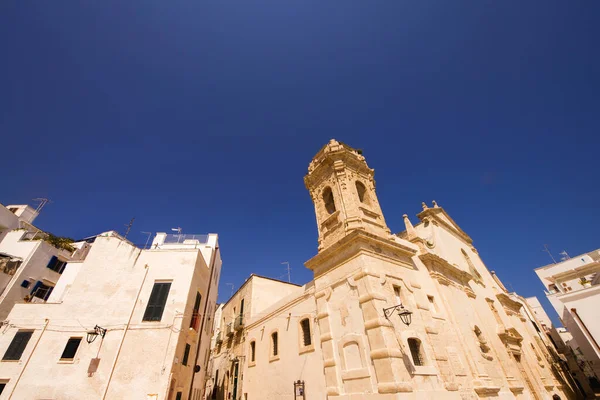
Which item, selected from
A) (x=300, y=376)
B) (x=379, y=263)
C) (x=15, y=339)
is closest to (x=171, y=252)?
(x=15, y=339)

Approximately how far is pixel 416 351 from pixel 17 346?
18.6 meters

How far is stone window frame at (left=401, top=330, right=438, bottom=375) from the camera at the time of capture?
33.2 feet

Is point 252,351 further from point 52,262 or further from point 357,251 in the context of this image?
point 52,262

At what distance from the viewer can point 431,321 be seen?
12.4 metres

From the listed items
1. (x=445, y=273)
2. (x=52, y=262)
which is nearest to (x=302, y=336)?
(x=445, y=273)

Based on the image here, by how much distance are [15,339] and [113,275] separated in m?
4.66

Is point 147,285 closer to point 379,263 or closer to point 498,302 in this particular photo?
point 379,263

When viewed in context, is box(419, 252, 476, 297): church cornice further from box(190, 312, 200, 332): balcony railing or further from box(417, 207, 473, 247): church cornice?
box(190, 312, 200, 332): balcony railing

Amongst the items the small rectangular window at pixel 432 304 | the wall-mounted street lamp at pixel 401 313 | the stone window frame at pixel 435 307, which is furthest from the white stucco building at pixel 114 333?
the small rectangular window at pixel 432 304

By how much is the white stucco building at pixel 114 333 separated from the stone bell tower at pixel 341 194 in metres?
8.58

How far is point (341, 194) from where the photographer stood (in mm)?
14727

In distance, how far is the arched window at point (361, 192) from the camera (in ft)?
52.5

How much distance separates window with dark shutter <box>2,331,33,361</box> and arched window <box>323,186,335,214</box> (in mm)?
16685

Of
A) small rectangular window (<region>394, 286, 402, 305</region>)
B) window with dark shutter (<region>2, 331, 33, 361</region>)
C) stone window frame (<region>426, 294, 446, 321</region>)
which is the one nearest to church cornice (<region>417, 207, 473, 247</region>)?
stone window frame (<region>426, 294, 446, 321</region>)
